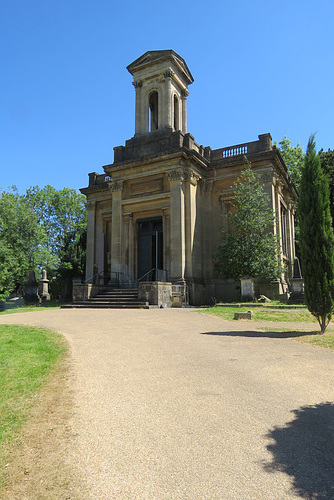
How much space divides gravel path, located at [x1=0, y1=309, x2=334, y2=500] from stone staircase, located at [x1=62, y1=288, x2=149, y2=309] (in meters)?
9.47

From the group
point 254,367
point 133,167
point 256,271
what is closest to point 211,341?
point 254,367

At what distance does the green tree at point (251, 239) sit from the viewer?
18047 millimetres

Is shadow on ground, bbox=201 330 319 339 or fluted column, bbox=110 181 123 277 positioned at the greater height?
fluted column, bbox=110 181 123 277

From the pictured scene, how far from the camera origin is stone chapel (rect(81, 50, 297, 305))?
19453 millimetres

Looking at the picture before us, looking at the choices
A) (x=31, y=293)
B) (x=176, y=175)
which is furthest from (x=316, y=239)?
(x=31, y=293)

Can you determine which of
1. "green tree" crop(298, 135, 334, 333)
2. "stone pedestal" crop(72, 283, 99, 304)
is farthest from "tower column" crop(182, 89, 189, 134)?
"green tree" crop(298, 135, 334, 333)

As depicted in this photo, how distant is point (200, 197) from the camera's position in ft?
70.6

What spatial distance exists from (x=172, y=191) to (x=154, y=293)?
6.80 meters

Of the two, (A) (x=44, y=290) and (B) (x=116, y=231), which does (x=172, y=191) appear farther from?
(A) (x=44, y=290)

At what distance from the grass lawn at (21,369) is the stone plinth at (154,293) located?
793 centimetres

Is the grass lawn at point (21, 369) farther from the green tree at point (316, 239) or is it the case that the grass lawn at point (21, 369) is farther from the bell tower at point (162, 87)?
the bell tower at point (162, 87)

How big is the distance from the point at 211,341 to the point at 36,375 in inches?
141

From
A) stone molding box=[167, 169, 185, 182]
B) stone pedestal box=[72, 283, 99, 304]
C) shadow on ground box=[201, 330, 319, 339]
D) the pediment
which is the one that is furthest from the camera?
the pediment

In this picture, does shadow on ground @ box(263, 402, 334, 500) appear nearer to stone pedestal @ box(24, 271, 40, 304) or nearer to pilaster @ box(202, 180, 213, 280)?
pilaster @ box(202, 180, 213, 280)
